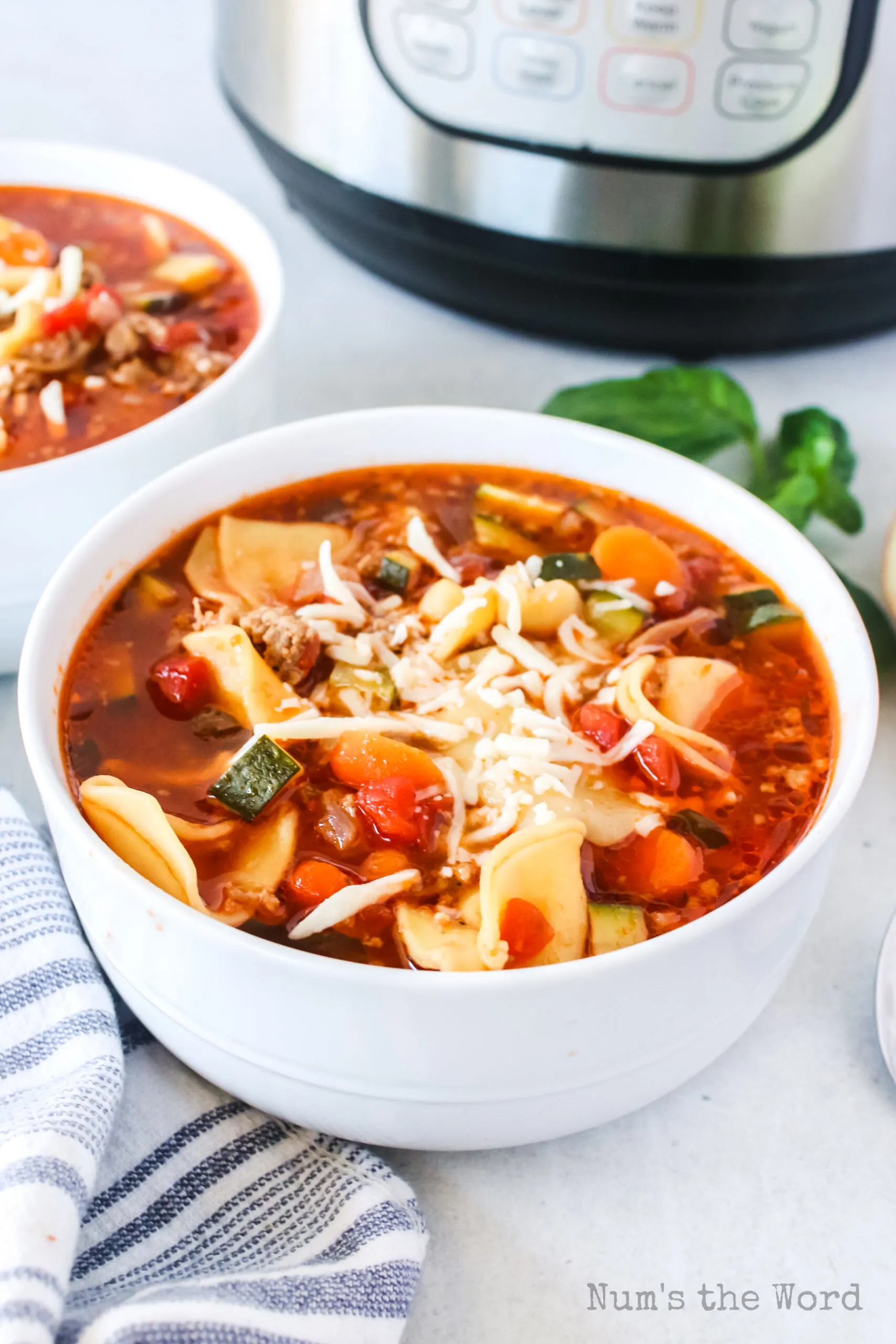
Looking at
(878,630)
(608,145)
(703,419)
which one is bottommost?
(878,630)

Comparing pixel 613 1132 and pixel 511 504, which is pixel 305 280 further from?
pixel 613 1132

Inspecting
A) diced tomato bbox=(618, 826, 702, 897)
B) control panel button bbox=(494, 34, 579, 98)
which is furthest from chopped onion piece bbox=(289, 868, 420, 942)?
control panel button bbox=(494, 34, 579, 98)

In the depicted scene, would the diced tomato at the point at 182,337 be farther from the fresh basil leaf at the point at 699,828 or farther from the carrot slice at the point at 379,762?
the fresh basil leaf at the point at 699,828

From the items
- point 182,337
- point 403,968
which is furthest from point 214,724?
point 182,337

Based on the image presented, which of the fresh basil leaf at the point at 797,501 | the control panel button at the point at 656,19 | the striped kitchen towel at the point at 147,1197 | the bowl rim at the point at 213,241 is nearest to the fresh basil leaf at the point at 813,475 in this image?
the fresh basil leaf at the point at 797,501

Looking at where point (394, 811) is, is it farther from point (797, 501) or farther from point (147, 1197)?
point (797, 501)

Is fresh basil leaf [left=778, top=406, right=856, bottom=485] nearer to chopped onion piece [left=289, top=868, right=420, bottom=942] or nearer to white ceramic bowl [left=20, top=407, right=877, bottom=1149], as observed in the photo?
white ceramic bowl [left=20, top=407, right=877, bottom=1149]
